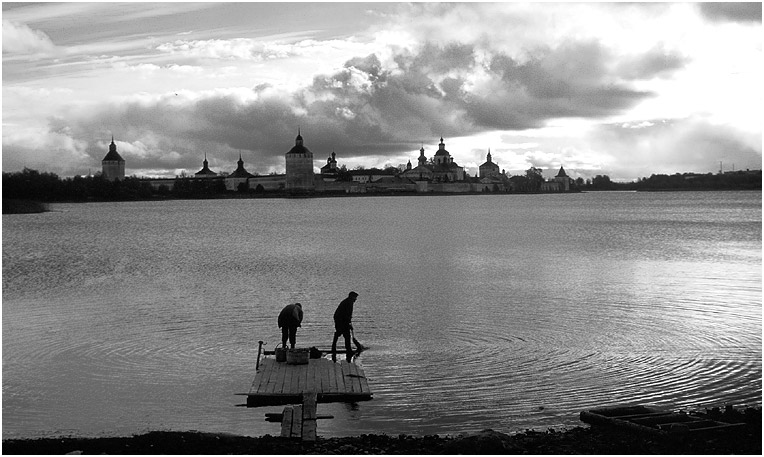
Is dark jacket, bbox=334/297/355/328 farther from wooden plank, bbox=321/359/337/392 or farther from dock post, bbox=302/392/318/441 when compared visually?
dock post, bbox=302/392/318/441

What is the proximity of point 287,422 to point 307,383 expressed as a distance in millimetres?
1971

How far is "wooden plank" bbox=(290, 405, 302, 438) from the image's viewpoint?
9312mm

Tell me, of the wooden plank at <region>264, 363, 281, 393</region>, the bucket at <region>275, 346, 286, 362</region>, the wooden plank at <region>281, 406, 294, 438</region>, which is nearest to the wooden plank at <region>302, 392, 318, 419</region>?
the wooden plank at <region>281, 406, 294, 438</region>

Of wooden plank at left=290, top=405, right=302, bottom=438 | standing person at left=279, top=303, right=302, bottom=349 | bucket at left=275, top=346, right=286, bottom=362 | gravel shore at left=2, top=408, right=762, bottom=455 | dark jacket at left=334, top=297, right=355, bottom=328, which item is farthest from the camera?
dark jacket at left=334, top=297, right=355, bottom=328

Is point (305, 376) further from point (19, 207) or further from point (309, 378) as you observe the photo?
point (19, 207)

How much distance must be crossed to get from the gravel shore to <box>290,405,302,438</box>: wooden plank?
171 millimetres

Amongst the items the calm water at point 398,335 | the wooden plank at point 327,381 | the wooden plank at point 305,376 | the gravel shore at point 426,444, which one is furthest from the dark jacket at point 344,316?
the gravel shore at point 426,444

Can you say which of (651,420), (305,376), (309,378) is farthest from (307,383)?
(651,420)

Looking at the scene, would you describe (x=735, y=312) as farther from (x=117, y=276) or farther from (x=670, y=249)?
(x=670, y=249)

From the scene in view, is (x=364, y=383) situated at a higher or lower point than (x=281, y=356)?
lower

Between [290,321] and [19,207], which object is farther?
[19,207]

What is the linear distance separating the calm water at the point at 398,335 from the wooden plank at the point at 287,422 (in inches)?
9.4

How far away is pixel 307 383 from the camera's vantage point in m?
11.7

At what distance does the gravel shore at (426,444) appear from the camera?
27.9 ft
